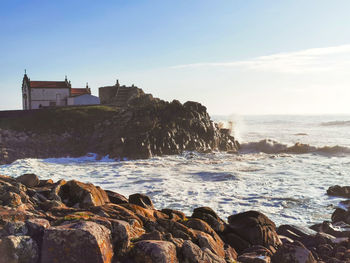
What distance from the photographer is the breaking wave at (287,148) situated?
4306 centimetres

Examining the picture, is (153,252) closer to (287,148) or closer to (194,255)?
(194,255)

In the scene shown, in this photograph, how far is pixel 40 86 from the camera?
208 ft

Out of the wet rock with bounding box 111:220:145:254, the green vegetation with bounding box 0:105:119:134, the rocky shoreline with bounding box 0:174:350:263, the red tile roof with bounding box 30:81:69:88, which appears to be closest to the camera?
the rocky shoreline with bounding box 0:174:350:263

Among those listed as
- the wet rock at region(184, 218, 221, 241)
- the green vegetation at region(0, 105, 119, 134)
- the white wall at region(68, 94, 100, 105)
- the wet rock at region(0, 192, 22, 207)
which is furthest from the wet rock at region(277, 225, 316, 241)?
the white wall at region(68, 94, 100, 105)

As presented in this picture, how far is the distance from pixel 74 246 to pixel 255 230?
6.15 metres

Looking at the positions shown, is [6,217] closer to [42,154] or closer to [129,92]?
[42,154]

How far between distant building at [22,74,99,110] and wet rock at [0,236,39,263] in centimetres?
6174

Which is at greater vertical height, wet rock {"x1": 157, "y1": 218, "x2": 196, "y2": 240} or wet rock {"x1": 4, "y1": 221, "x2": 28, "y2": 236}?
wet rock {"x1": 4, "y1": 221, "x2": 28, "y2": 236}

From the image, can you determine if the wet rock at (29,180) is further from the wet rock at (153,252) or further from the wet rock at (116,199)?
the wet rock at (153,252)

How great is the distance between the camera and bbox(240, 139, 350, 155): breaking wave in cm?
4306

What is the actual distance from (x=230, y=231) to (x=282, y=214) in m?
5.62

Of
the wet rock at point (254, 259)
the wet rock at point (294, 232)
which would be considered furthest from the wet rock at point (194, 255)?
the wet rock at point (294, 232)

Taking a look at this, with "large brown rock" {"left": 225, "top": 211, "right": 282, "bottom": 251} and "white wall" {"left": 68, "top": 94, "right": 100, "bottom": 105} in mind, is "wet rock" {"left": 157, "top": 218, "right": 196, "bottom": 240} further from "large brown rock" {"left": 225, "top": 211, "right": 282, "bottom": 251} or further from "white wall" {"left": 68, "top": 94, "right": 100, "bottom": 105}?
"white wall" {"left": 68, "top": 94, "right": 100, "bottom": 105}

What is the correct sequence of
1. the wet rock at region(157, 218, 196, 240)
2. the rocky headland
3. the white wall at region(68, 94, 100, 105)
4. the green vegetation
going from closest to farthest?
the wet rock at region(157, 218, 196, 240), the rocky headland, the green vegetation, the white wall at region(68, 94, 100, 105)
